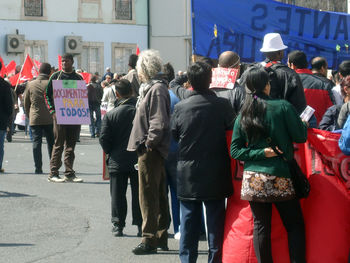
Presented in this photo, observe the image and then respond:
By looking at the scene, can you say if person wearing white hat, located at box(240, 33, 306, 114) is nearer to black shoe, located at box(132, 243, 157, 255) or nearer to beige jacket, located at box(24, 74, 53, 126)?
black shoe, located at box(132, 243, 157, 255)

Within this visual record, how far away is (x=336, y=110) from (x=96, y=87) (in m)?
17.2

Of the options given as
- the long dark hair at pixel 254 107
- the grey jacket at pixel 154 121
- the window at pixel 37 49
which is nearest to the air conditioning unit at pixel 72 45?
the window at pixel 37 49

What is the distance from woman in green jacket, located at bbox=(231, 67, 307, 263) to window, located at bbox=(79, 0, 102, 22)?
36344mm

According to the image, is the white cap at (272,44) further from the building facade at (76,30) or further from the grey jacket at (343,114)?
the building facade at (76,30)

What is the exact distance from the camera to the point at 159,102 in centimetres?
779

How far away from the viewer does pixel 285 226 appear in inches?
257

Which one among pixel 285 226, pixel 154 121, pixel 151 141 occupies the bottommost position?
pixel 285 226

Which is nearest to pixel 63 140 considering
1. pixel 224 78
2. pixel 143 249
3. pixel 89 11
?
pixel 143 249

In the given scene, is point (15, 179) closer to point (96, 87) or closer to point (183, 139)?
point (183, 139)

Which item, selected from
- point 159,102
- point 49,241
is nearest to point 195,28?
point 159,102

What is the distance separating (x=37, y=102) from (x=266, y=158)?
859 centimetres

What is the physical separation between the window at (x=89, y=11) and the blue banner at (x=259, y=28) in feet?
106

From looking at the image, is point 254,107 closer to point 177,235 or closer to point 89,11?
point 177,235

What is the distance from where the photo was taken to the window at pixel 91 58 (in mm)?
42469
